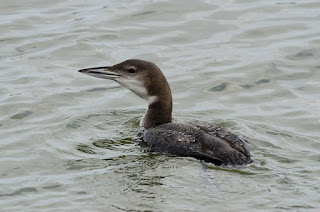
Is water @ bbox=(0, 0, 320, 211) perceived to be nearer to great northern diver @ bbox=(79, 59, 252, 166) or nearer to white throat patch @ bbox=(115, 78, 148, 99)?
great northern diver @ bbox=(79, 59, 252, 166)

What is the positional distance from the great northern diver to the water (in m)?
0.13

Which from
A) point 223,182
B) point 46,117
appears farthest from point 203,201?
point 46,117

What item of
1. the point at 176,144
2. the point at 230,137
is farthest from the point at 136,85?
the point at 230,137

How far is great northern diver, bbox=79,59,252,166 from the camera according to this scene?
6.82 metres

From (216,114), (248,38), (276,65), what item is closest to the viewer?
(216,114)

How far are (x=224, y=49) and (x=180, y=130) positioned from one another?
3.87m

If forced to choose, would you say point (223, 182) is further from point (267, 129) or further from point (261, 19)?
point (261, 19)

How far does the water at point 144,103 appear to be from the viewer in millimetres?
6305

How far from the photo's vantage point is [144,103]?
9.20m

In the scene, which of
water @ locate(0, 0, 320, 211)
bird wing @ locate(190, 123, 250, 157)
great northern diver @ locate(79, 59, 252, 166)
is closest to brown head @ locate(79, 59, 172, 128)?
great northern diver @ locate(79, 59, 252, 166)

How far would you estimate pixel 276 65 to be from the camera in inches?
403

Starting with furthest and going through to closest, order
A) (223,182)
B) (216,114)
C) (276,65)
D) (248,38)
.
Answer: (248,38), (276,65), (216,114), (223,182)

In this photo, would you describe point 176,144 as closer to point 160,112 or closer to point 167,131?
point 167,131

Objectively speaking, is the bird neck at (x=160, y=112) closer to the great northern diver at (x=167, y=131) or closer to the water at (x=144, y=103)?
the great northern diver at (x=167, y=131)
